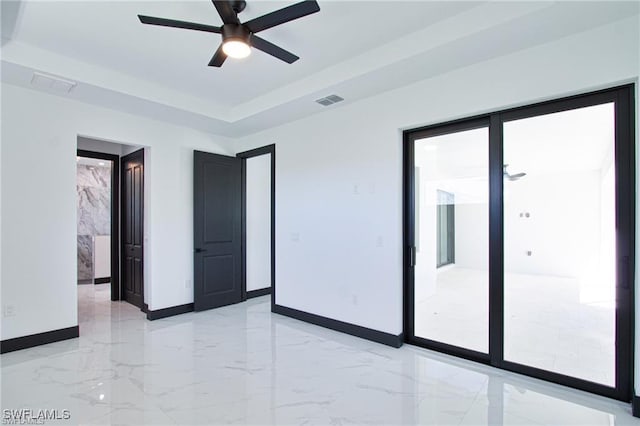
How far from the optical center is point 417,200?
3725mm

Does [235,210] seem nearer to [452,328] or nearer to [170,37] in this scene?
[170,37]

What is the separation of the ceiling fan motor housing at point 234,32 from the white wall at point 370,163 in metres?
1.87

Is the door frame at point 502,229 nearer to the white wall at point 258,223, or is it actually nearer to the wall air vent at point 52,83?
the white wall at point 258,223

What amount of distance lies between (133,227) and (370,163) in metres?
4.15

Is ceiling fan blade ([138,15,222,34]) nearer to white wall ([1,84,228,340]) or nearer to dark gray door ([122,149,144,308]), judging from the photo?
white wall ([1,84,228,340])

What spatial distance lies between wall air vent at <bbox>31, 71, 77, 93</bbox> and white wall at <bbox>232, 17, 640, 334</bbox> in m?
2.46

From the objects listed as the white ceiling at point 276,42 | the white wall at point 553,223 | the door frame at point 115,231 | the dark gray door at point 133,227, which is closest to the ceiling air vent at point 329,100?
the white ceiling at point 276,42

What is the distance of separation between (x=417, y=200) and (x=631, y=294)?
1934 mm

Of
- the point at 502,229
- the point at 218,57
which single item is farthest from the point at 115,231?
the point at 502,229

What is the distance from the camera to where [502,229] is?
119 inches

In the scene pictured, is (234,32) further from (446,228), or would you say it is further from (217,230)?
(217,230)

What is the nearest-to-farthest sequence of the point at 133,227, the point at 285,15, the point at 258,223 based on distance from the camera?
the point at 285,15
the point at 133,227
the point at 258,223

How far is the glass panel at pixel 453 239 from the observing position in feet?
10.9

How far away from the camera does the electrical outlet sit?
3.44m
